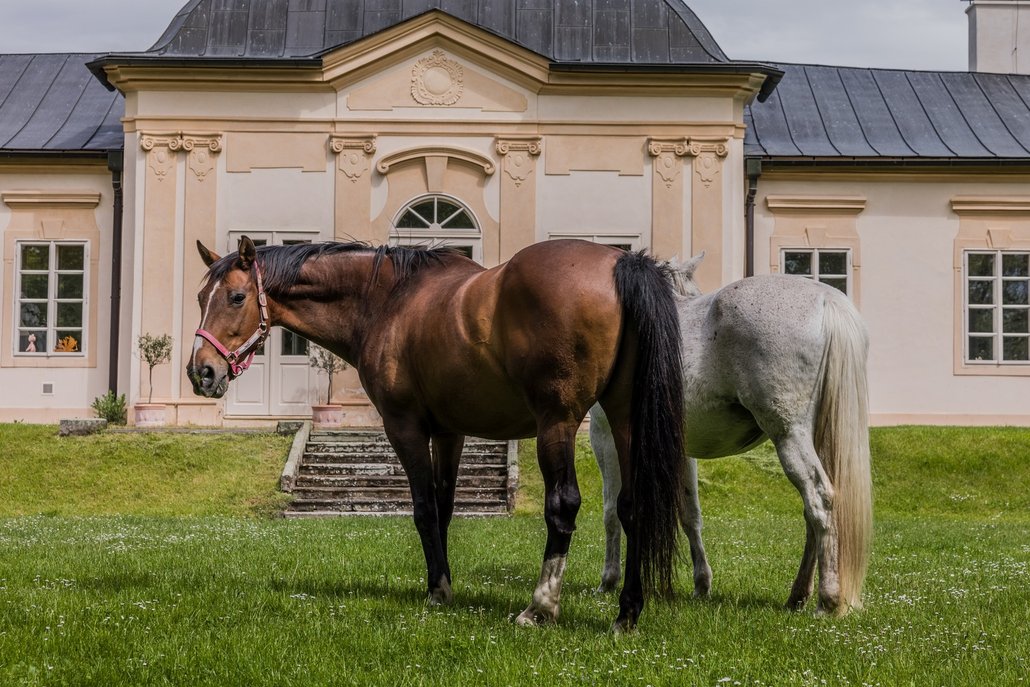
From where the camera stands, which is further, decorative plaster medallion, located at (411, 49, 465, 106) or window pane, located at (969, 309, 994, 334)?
window pane, located at (969, 309, 994, 334)

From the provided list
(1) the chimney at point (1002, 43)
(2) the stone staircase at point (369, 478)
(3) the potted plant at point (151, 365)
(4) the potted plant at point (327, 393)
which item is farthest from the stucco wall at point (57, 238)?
(1) the chimney at point (1002, 43)

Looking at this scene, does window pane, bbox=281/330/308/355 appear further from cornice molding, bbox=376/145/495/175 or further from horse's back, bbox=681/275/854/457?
horse's back, bbox=681/275/854/457

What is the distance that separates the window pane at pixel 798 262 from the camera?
20.6 metres

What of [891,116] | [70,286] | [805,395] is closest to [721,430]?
[805,395]

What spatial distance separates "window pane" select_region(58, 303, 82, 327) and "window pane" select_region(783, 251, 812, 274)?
1200 cm

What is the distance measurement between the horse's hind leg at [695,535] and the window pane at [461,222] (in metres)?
12.6

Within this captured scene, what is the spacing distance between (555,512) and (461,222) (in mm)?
14250

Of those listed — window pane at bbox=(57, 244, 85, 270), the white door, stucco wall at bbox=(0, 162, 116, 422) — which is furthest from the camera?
window pane at bbox=(57, 244, 85, 270)

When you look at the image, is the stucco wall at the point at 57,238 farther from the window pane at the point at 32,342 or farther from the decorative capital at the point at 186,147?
the decorative capital at the point at 186,147

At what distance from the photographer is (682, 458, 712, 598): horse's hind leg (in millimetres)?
6953

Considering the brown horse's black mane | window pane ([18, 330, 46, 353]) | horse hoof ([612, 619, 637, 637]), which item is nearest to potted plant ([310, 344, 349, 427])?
window pane ([18, 330, 46, 353])

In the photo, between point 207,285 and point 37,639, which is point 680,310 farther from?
point 37,639

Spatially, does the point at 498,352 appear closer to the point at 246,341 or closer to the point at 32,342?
the point at 246,341

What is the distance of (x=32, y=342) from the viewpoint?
20.3 meters
